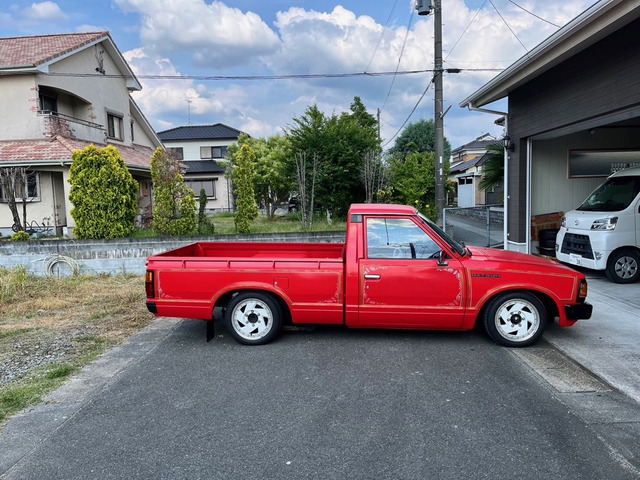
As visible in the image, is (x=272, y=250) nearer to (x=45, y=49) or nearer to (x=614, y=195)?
(x=614, y=195)

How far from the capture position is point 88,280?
396 inches

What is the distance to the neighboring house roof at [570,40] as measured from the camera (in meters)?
5.97

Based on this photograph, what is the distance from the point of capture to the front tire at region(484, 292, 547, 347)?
5293 mm

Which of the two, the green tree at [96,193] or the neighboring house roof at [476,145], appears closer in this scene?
the green tree at [96,193]

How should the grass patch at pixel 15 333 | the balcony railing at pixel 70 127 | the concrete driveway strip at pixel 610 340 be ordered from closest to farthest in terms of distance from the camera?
1. the concrete driveway strip at pixel 610 340
2. the grass patch at pixel 15 333
3. the balcony railing at pixel 70 127

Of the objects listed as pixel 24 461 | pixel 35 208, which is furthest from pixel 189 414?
pixel 35 208

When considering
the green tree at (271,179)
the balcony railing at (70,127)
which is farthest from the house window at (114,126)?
the green tree at (271,179)

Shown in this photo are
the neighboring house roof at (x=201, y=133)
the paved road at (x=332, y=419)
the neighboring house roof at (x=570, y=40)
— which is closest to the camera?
the paved road at (x=332, y=419)

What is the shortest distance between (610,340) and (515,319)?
3.95ft

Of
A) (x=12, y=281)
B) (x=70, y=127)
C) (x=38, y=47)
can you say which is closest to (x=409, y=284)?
(x=12, y=281)

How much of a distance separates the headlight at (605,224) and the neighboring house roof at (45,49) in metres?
16.6

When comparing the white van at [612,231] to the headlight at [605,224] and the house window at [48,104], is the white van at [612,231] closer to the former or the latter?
the headlight at [605,224]

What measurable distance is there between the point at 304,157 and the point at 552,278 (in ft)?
39.9

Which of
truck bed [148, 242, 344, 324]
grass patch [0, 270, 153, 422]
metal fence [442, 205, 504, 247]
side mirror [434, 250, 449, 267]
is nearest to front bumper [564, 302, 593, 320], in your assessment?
side mirror [434, 250, 449, 267]
